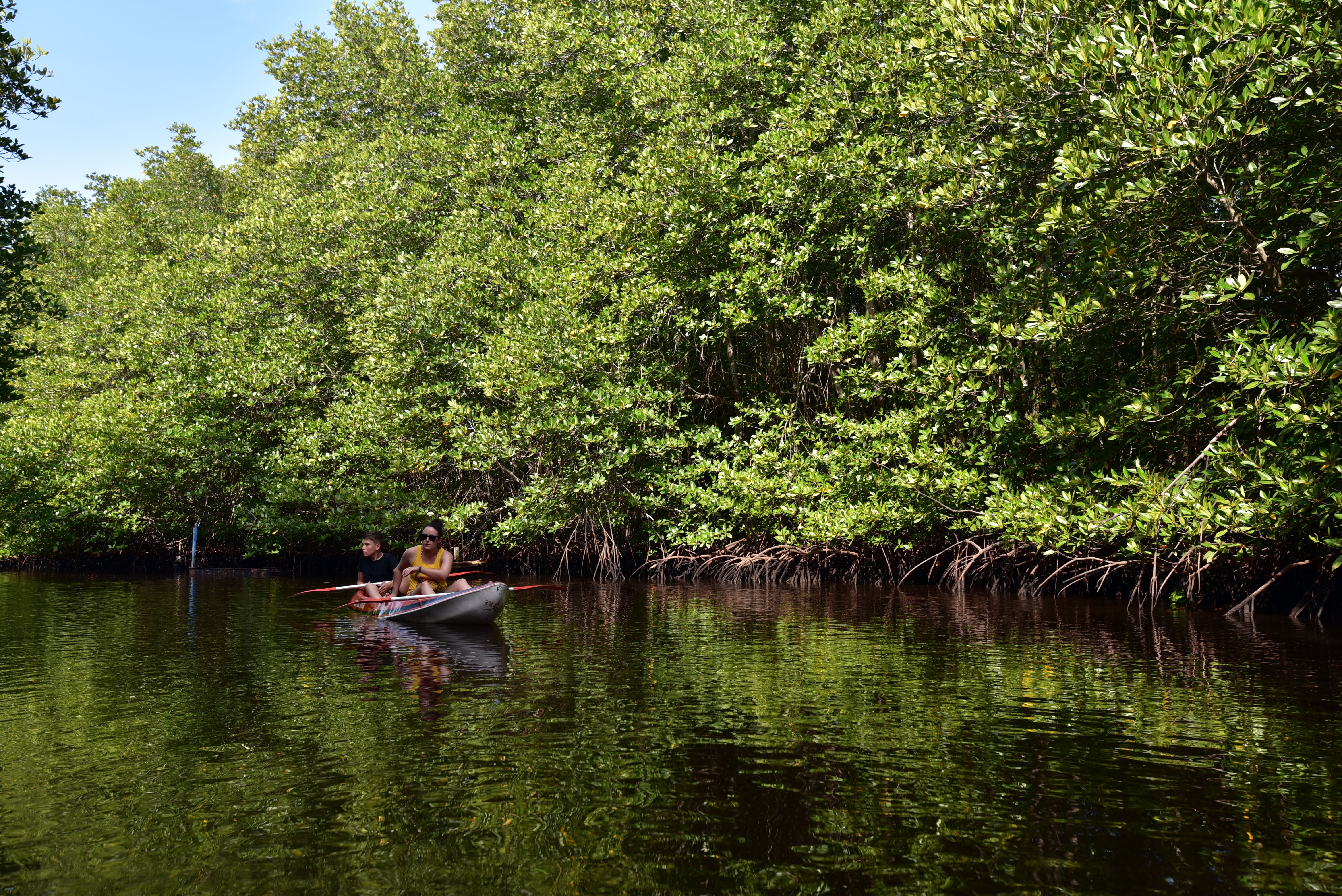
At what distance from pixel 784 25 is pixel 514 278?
711 cm

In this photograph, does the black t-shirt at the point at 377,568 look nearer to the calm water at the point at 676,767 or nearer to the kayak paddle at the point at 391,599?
the kayak paddle at the point at 391,599

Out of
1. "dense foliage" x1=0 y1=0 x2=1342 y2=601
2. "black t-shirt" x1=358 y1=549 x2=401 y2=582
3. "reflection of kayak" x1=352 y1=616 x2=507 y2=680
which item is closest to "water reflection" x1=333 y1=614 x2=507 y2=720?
"reflection of kayak" x1=352 y1=616 x2=507 y2=680

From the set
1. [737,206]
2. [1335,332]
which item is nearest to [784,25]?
[737,206]

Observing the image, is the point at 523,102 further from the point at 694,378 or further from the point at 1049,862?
the point at 1049,862

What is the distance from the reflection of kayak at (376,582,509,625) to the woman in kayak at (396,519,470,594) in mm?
219

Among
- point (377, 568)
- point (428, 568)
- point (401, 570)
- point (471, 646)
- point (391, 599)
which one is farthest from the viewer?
point (377, 568)

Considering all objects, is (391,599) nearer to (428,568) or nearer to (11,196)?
(428,568)

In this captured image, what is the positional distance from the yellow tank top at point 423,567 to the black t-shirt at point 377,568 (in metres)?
1.24

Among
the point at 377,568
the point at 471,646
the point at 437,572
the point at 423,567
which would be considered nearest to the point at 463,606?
the point at 437,572

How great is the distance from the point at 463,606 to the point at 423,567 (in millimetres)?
1137

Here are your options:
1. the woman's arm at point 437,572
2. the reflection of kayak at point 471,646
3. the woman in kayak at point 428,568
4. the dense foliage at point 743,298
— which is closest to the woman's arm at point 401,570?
the woman in kayak at point 428,568

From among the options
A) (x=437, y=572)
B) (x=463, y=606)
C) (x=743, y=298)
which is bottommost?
(x=463, y=606)

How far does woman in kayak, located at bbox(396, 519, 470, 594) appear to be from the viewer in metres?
11.5

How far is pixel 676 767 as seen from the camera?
15.1 ft
